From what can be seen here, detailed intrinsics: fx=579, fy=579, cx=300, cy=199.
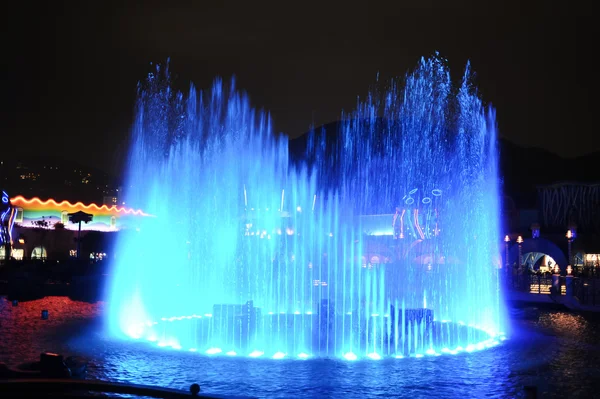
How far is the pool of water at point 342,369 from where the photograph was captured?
9.85m

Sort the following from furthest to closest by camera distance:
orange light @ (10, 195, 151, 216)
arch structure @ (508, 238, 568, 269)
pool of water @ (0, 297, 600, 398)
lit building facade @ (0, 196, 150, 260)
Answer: orange light @ (10, 195, 151, 216)
lit building facade @ (0, 196, 150, 260)
arch structure @ (508, 238, 568, 269)
pool of water @ (0, 297, 600, 398)

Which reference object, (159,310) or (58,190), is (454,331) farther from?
(58,190)

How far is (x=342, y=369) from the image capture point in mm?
11359

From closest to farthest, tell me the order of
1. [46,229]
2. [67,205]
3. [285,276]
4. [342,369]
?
1. [342,369]
2. [285,276]
3. [46,229]
4. [67,205]

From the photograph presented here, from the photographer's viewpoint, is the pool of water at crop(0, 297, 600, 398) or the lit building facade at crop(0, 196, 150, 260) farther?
the lit building facade at crop(0, 196, 150, 260)

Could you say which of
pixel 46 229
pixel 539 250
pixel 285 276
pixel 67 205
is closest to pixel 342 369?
pixel 285 276

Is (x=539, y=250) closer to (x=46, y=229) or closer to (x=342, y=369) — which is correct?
(x=342, y=369)

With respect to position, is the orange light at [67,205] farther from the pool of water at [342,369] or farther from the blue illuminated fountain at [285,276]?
the pool of water at [342,369]

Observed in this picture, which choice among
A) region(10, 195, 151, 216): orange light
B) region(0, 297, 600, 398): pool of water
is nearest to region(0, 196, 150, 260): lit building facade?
region(10, 195, 151, 216): orange light

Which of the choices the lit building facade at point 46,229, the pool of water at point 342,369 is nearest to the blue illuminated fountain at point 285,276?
the pool of water at point 342,369

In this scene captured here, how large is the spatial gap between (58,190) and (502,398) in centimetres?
12050

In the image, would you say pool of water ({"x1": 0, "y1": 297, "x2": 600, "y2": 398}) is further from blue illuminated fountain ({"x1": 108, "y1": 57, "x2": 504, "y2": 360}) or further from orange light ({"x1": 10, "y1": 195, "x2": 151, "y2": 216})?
orange light ({"x1": 10, "y1": 195, "x2": 151, "y2": 216})

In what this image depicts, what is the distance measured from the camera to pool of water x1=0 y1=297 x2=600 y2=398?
388 inches

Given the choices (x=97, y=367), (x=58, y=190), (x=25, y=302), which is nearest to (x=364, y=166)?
(x=58, y=190)
